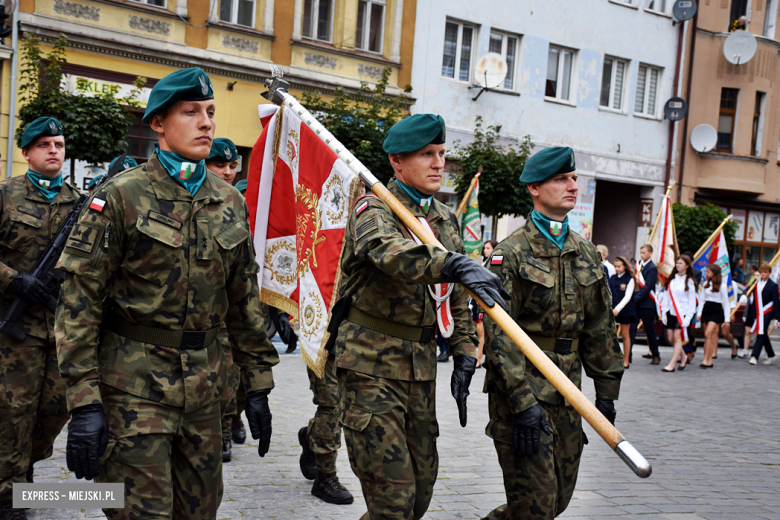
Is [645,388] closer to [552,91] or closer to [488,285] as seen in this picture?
[488,285]

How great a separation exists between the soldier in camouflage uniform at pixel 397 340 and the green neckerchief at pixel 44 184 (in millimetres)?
2166

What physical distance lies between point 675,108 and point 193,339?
986 inches

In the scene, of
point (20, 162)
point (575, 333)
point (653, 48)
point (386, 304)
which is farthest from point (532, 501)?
point (653, 48)

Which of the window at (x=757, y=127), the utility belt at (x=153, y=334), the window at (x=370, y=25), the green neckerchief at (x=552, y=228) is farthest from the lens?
the window at (x=757, y=127)

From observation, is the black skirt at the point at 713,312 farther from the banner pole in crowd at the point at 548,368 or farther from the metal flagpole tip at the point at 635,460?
the metal flagpole tip at the point at 635,460

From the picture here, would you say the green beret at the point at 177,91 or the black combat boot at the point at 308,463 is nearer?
the green beret at the point at 177,91

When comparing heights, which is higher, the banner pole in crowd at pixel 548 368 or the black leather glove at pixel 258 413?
the banner pole in crowd at pixel 548 368

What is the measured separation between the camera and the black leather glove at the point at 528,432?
11.7ft

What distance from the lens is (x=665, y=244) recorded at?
17156mm

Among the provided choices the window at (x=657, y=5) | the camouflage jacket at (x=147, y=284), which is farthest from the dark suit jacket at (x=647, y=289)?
the window at (x=657, y=5)

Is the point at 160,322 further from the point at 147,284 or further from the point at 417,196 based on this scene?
the point at 417,196

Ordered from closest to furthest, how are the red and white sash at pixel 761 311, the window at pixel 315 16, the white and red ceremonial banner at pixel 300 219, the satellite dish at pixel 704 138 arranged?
the white and red ceremonial banner at pixel 300 219 → the red and white sash at pixel 761 311 → the window at pixel 315 16 → the satellite dish at pixel 704 138

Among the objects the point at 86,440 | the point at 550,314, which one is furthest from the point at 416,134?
the point at 86,440

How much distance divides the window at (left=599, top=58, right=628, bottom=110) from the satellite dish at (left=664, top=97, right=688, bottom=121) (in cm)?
172
